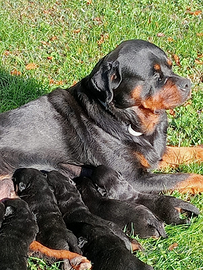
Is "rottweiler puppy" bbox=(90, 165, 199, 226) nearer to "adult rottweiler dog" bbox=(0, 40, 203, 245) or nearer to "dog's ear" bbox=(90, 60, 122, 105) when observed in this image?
"adult rottweiler dog" bbox=(0, 40, 203, 245)

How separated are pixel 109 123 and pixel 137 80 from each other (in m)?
0.56

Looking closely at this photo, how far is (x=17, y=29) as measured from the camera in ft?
26.6

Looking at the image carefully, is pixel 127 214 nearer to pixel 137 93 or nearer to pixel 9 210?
pixel 9 210

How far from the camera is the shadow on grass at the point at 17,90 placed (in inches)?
263

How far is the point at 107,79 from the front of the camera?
4844 millimetres

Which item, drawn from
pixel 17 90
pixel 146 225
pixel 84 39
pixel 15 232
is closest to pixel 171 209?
pixel 146 225

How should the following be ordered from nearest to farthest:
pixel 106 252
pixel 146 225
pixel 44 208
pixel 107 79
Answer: pixel 106 252 < pixel 146 225 < pixel 44 208 < pixel 107 79

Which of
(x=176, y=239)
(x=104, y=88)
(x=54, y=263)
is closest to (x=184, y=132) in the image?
(x=104, y=88)

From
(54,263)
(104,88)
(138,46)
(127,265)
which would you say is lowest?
(54,263)

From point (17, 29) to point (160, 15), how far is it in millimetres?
2490

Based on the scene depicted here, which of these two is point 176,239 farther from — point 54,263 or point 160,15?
point 160,15

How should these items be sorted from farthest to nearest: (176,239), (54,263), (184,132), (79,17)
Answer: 1. (79,17)
2. (184,132)
3. (176,239)
4. (54,263)

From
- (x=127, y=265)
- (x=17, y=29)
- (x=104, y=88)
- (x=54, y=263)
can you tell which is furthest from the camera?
(x=17, y=29)

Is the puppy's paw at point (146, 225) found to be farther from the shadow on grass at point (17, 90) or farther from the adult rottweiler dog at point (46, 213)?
the shadow on grass at point (17, 90)
